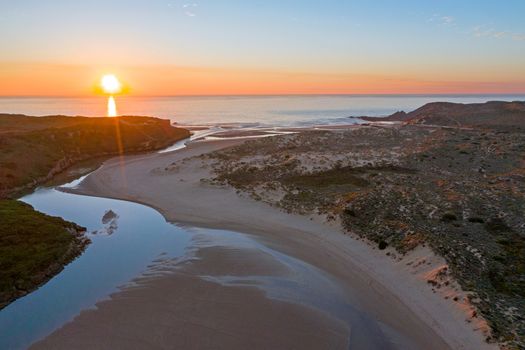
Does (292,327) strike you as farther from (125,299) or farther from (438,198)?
(438,198)

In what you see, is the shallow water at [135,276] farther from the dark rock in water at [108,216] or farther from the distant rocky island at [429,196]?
the distant rocky island at [429,196]

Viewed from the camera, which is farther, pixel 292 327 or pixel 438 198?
pixel 438 198

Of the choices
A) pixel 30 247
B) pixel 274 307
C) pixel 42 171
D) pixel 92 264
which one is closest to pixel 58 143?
pixel 42 171

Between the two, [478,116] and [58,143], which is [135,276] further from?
[478,116]

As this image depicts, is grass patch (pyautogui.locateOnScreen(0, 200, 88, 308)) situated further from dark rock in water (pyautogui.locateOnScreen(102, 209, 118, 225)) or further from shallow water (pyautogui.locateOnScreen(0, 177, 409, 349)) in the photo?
dark rock in water (pyautogui.locateOnScreen(102, 209, 118, 225))

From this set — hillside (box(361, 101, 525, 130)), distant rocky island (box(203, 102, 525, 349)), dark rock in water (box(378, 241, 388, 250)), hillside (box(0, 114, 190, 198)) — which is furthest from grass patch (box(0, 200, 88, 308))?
hillside (box(361, 101, 525, 130))

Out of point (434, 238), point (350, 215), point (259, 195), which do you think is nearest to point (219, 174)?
point (259, 195)

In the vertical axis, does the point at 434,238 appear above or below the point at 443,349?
above
